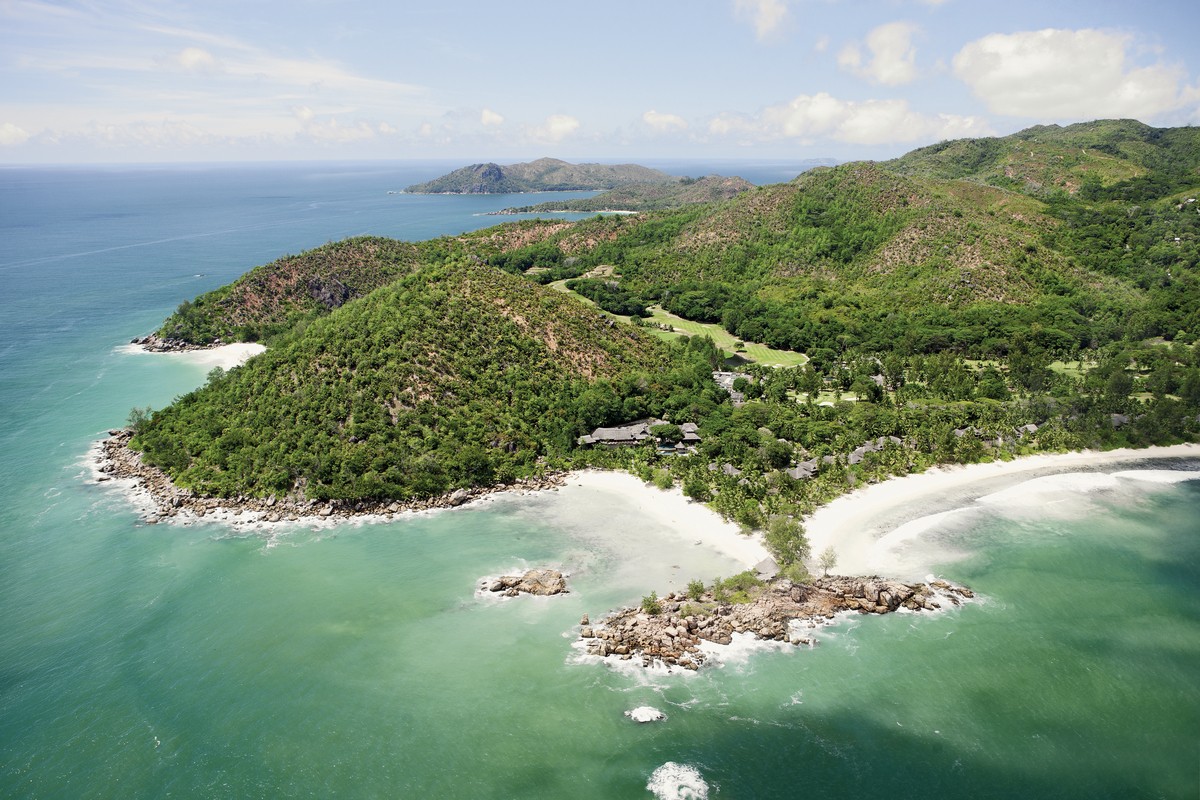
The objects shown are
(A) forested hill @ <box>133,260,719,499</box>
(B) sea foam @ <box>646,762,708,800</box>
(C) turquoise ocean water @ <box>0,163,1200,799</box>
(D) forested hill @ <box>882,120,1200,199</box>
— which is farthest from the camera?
(D) forested hill @ <box>882,120,1200,199</box>

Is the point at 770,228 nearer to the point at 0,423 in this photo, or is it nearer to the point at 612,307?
the point at 612,307

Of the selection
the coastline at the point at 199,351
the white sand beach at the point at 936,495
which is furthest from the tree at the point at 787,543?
the coastline at the point at 199,351

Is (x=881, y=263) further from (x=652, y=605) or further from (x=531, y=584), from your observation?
(x=531, y=584)

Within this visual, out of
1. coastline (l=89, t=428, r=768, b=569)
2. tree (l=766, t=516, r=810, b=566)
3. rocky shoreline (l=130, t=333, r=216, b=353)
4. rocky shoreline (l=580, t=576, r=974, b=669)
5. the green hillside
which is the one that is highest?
the green hillside

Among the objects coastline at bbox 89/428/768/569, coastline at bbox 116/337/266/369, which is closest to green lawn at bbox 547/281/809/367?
coastline at bbox 89/428/768/569

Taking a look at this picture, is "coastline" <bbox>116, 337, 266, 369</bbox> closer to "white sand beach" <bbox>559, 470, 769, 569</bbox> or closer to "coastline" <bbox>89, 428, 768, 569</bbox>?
"coastline" <bbox>89, 428, 768, 569</bbox>

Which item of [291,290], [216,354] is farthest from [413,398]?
[291,290]

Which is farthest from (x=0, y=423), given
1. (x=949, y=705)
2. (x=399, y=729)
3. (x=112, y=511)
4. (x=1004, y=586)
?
(x=1004, y=586)
